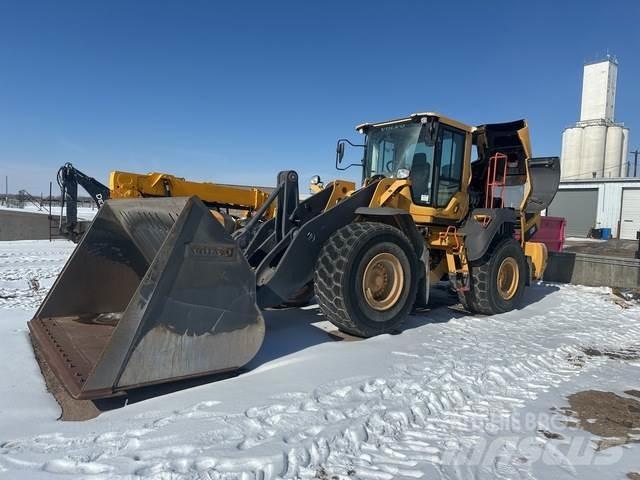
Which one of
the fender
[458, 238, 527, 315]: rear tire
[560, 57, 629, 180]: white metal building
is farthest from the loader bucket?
[560, 57, 629, 180]: white metal building

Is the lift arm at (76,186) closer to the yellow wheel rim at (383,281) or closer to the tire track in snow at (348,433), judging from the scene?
the yellow wheel rim at (383,281)

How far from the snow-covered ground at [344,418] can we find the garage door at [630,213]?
2862cm

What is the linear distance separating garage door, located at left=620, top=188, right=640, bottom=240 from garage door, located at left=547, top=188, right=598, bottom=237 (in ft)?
5.43

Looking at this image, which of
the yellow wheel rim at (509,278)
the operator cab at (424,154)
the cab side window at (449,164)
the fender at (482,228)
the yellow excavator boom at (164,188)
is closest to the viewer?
the yellow excavator boom at (164,188)

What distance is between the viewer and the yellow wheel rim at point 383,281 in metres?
5.20

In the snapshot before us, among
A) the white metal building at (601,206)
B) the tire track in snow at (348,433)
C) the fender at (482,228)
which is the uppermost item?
the white metal building at (601,206)

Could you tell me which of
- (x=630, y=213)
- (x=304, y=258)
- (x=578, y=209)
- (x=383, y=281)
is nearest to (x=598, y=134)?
(x=578, y=209)

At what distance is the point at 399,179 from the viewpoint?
607 centimetres

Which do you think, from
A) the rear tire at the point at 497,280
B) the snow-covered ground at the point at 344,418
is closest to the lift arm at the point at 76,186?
the snow-covered ground at the point at 344,418

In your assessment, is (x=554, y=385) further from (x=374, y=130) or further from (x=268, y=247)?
(x=374, y=130)

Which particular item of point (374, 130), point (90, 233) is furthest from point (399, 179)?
point (90, 233)

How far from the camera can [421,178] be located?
21.1ft

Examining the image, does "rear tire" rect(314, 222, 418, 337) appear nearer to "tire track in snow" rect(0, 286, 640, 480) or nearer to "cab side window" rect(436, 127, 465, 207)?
"tire track in snow" rect(0, 286, 640, 480)

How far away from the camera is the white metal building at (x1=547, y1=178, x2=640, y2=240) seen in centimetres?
2884
